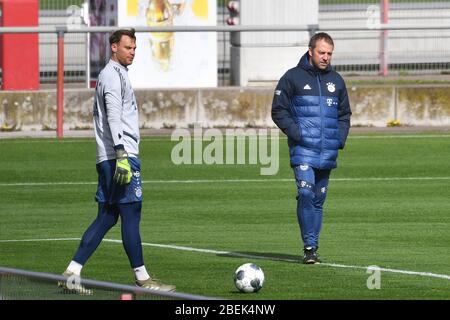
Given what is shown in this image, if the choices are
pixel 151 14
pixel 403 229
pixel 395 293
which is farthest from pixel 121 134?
pixel 151 14

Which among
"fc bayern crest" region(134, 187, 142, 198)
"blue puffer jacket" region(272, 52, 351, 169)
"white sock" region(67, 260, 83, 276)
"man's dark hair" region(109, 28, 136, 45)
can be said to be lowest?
→ "white sock" region(67, 260, 83, 276)

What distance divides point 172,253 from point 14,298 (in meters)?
6.01

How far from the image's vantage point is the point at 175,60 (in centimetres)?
2644

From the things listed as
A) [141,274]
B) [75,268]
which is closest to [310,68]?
[141,274]

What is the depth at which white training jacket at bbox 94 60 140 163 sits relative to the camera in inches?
431

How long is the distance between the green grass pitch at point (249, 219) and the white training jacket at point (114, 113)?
3.88 feet

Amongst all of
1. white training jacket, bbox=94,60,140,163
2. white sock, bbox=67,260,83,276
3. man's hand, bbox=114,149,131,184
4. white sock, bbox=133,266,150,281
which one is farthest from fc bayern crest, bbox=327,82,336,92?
white sock, bbox=67,260,83,276

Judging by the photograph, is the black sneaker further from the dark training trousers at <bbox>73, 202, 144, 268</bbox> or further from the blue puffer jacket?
the dark training trousers at <bbox>73, 202, 144, 268</bbox>

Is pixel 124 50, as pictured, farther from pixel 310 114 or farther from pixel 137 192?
pixel 310 114

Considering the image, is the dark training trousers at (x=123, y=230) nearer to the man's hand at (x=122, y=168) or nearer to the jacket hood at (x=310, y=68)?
the man's hand at (x=122, y=168)

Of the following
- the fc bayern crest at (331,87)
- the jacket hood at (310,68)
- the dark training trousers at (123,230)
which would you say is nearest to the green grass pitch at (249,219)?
the dark training trousers at (123,230)

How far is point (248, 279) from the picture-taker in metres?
10.9

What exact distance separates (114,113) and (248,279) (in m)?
1.57
